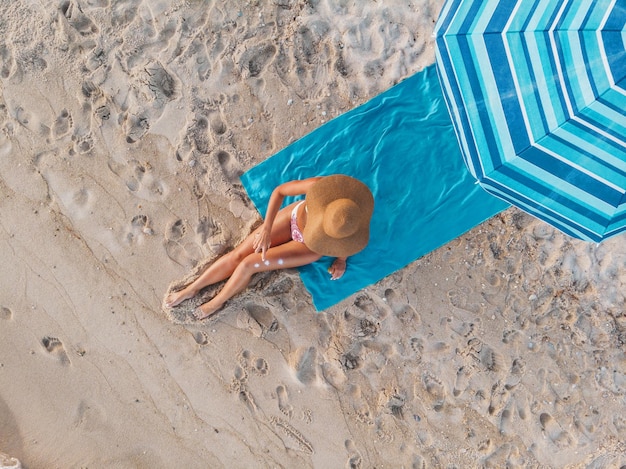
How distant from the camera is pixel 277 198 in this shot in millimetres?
3242

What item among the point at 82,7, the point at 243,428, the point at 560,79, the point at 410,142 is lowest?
the point at 243,428

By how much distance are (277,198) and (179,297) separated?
3.96 feet

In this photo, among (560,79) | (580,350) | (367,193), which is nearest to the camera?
(560,79)

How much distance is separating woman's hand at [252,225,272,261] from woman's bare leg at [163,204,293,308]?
3.9 inches

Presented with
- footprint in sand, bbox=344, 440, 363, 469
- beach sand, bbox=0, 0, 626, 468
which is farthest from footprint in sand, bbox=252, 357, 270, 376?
footprint in sand, bbox=344, 440, 363, 469

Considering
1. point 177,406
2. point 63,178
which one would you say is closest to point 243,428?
point 177,406

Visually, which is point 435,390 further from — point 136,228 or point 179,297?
point 136,228

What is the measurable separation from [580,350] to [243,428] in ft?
9.30

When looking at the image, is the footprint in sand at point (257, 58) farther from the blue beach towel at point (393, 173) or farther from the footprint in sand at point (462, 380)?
the footprint in sand at point (462, 380)

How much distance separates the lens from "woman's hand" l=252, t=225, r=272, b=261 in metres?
3.33

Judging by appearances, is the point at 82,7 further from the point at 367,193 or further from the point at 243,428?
the point at 243,428

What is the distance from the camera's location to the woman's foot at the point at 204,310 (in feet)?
12.1

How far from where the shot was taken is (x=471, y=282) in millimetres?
3766

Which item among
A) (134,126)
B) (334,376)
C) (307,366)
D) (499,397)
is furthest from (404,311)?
(134,126)
